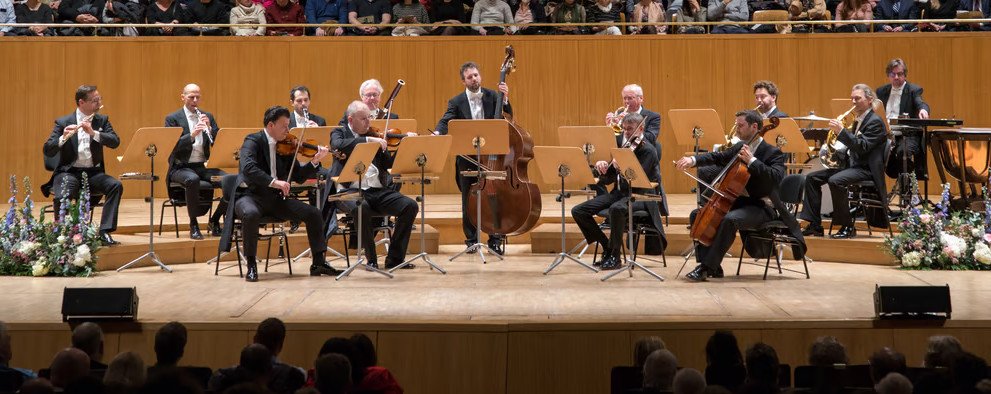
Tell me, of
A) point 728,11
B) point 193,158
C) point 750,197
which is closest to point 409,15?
point 728,11

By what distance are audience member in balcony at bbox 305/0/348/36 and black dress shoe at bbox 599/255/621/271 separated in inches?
186

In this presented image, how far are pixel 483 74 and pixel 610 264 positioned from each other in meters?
4.12

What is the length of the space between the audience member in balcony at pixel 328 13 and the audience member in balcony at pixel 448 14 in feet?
2.91

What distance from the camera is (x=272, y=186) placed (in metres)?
7.02

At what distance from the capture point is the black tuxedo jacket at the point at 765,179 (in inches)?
276

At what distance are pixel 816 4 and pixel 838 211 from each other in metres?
3.51

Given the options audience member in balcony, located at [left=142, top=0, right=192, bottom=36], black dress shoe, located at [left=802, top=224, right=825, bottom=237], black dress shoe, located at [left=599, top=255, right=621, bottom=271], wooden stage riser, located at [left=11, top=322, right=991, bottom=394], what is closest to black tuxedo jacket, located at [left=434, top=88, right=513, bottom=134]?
black dress shoe, located at [left=599, top=255, right=621, bottom=271]

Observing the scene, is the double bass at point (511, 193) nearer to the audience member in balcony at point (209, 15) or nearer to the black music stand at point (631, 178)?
the black music stand at point (631, 178)

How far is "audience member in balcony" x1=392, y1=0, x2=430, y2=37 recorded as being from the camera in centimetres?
1120

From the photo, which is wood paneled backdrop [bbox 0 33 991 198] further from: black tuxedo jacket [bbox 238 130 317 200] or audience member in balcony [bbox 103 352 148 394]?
audience member in balcony [bbox 103 352 148 394]

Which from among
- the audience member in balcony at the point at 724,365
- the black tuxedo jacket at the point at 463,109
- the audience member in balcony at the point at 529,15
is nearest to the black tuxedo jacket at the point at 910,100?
the black tuxedo jacket at the point at 463,109

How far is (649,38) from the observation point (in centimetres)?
1132

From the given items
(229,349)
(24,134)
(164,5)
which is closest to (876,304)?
(229,349)

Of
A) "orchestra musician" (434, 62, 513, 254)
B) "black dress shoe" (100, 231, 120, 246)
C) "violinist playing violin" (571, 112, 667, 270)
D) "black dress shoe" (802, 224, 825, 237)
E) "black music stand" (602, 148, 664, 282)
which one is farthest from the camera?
"orchestra musician" (434, 62, 513, 254)
